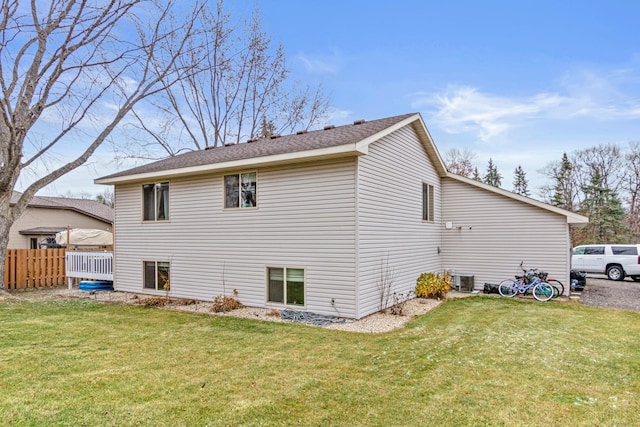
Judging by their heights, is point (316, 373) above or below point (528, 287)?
above

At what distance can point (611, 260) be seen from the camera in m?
15.1

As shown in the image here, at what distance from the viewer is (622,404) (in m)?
3.67

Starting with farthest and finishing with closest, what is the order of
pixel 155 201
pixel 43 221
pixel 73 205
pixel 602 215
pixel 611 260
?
pixel 602 215 → pixel 73 205 → pixel 43 221 → pixel 611 260 → pixel 155 201

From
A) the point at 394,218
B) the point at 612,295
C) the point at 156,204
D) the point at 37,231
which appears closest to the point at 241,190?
the point at 156,204

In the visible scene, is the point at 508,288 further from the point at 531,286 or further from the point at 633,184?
the point at 633,184

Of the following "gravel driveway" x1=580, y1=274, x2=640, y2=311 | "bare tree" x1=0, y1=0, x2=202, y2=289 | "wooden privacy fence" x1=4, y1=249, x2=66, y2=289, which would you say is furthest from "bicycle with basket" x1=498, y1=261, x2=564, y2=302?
"wooden privacy fence" x1=4, y1=249, x2=66, y2=289

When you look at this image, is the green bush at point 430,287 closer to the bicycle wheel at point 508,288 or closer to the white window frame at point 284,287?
the bicycle wheel at point 508,288

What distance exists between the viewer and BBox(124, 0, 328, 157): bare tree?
2084 cm

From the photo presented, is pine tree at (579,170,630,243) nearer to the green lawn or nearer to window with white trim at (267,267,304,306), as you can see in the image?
the green lawn

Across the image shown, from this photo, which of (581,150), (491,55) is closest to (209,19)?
(491,55)

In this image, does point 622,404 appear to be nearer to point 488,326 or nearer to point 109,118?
point 488,326

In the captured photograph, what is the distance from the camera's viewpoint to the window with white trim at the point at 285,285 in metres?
8.34

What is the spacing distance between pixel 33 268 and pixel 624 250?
23394 millimetres

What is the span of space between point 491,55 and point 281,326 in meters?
12.9
